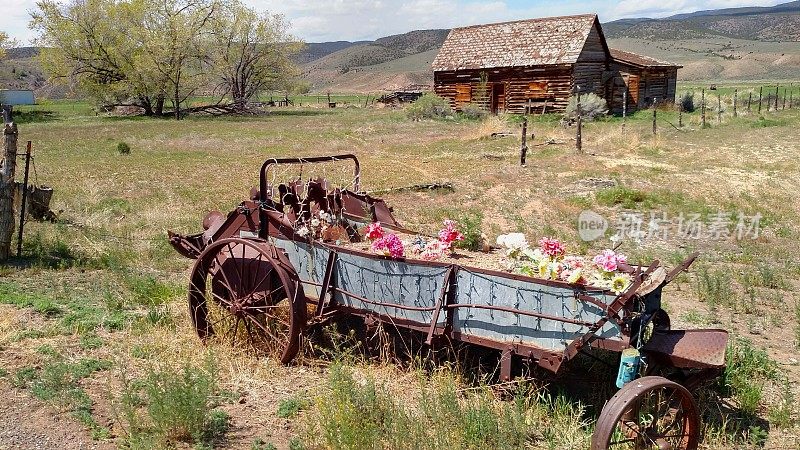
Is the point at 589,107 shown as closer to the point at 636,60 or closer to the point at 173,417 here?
the point at 636,60

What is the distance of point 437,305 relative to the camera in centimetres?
491

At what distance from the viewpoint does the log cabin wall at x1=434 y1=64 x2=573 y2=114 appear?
3167cm

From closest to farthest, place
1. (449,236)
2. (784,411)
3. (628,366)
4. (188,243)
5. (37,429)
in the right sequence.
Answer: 1. (628,366)
2. (37,429)
3. (784,411)
4. (449,236)
5. (188,243)

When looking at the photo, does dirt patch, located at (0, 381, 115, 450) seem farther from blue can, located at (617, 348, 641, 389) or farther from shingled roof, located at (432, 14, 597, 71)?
shingled roof, located at (432, 14, 597, 71)

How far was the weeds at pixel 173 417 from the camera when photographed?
4.38 meters

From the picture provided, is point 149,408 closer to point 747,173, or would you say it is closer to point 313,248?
point 313,248

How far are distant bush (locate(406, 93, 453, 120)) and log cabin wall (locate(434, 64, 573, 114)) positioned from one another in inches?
68.2

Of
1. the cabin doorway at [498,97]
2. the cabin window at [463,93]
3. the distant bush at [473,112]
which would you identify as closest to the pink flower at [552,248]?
the distant bush at [473,112]

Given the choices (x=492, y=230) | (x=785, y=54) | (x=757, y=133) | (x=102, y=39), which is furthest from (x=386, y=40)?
(x=492, y=230)

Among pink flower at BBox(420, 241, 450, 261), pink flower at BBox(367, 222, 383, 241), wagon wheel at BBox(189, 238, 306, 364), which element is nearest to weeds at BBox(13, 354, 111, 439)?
wagon wheel at BBox(189, 238, 306, 364)

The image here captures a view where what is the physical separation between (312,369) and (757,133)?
22.0m

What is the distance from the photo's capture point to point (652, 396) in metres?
4.58

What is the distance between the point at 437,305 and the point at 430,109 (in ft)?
92.9

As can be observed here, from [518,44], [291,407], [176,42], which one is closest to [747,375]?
[291,407]
